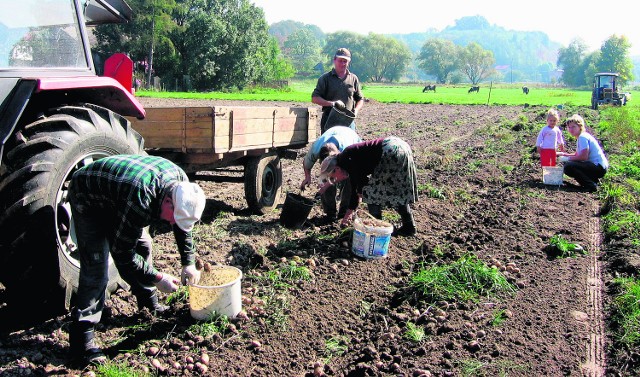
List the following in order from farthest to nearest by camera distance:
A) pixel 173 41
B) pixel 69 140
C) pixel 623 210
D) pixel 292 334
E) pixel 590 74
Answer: pixel 590 74
pixel 173 41
pixel 623 210
pixel 292 334
pixel 69 140

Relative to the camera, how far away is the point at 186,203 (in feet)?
9.77

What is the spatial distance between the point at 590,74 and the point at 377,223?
379ft

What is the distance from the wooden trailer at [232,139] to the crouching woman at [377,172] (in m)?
0.98

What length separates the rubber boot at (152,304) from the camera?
12.6ft

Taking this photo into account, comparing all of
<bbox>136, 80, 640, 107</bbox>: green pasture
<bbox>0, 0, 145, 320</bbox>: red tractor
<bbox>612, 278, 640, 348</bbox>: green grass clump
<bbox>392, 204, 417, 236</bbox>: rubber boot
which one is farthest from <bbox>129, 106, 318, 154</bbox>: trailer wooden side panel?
<bbox>136, 80, 640, 107</bbox>: green pasture

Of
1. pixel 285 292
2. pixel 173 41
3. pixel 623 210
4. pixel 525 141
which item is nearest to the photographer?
pixel 285 292

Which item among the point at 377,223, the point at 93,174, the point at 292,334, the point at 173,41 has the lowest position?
the point at 292,334

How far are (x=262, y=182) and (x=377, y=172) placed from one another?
1.56 meters

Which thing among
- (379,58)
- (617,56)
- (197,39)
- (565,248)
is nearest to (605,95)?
(565,248)

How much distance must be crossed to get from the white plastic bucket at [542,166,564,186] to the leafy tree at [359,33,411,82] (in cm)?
11544

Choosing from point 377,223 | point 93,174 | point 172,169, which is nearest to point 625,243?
point 377,223

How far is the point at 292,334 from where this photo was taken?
3.85m

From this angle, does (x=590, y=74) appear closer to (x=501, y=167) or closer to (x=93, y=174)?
(x=501, y=167)

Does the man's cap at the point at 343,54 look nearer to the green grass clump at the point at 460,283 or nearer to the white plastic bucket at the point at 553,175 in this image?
the green grass clump at the point at 460,283
